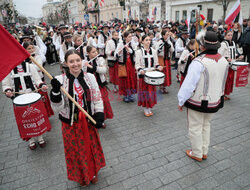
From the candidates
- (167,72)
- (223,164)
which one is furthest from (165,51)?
(223,164)

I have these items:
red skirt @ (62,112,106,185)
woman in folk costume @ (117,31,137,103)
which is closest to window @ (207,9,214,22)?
woman in folk costume @ (117,31,137,103)

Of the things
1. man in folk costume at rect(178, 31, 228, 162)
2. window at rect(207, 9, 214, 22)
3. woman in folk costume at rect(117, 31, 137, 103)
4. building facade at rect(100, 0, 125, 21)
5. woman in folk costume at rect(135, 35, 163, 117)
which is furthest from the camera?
building facade at rect(100, 0, 125, 21)

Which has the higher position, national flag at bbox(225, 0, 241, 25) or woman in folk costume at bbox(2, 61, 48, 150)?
national flag at bbox(225, 0, 241, 25)

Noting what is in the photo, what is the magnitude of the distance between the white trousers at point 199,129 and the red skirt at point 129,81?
10.1ft

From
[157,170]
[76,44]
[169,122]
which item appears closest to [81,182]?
[157,170]

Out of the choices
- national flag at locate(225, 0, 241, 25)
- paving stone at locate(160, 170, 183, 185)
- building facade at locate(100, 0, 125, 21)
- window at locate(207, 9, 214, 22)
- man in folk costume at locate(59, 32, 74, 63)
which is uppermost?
building facade at locate(100, 0, 125, 21)

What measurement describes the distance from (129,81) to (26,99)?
10.7ft

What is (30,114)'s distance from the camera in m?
3.47

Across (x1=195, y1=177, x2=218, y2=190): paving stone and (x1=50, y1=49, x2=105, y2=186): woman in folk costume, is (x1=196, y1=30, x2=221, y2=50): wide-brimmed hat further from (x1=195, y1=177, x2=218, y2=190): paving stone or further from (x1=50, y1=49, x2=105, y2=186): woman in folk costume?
(x1=195, y1=177, x2=218, y2=190): paving stone

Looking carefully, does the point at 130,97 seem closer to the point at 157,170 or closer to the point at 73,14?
the point at 157,170

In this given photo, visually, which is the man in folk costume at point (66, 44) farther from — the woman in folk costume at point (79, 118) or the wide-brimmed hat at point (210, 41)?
the wide-brimmed hat at point (210, 41)

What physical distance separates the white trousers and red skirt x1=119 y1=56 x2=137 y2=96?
10.1 ft

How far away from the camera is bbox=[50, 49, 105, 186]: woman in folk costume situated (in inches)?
98.3

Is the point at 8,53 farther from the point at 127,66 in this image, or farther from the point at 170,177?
the point at 127,66
